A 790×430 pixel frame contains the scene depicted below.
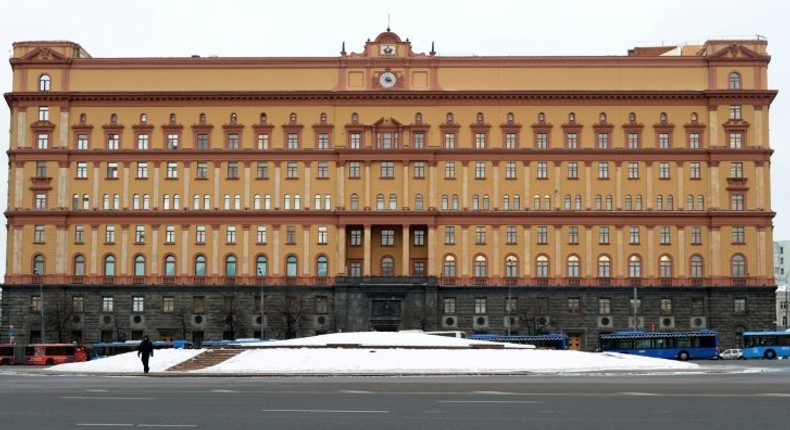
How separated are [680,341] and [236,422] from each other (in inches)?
3396

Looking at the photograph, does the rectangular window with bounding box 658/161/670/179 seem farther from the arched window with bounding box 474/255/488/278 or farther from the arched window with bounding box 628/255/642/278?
the arched window with bounding box 474/255/488/278

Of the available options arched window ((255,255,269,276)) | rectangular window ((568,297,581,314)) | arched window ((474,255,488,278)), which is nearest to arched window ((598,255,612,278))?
rectangular window ((568,297,581,314))

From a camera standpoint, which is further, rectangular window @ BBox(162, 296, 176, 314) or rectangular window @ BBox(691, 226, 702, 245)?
rectangular window @ BBox(162, 296, 176, 314)

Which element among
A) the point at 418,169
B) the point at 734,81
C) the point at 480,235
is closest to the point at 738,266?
the point at 734,81

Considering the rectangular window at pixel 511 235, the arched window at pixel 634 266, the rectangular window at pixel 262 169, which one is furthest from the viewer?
the rectangular window at pixel 262 169

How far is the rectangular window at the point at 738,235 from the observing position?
137000mm

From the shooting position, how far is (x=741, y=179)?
451 ft

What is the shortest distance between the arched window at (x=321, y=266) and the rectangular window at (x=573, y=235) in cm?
2545

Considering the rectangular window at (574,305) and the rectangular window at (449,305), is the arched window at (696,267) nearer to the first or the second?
the rectangular window at (574,305)

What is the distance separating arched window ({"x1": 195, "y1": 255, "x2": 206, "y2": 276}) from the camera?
139500mm

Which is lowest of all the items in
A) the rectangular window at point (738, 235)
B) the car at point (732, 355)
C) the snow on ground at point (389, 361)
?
the car at point (732, 355)

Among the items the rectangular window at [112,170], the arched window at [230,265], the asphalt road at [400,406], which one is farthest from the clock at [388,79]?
the asphalt road at [400,406]

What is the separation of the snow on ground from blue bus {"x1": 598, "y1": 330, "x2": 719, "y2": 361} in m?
32.8

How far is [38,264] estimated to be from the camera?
13912 centimetres
